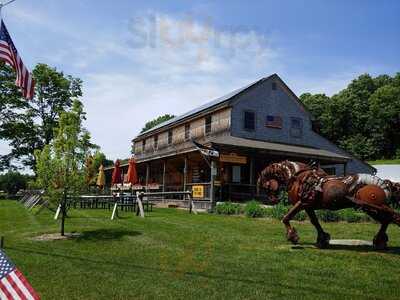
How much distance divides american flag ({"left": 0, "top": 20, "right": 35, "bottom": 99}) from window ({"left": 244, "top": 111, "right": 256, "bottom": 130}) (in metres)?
22.2

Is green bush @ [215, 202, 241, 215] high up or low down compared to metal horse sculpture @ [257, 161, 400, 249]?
down

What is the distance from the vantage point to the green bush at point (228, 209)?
20078mm

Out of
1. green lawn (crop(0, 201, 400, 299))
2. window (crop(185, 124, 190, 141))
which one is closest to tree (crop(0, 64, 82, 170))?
window (crop(185, 124, 190, 141))

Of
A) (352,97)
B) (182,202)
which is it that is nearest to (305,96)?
(352,97)

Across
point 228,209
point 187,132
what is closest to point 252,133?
point 187,132

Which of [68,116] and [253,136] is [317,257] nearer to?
[68,116]

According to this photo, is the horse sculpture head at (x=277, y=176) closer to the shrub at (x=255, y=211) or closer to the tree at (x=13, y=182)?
the shrub at (x=255, y=211)

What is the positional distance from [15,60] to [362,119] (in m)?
64.0

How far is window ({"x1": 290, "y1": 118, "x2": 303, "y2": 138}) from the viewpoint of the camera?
33.1m

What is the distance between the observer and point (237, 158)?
80.4ft

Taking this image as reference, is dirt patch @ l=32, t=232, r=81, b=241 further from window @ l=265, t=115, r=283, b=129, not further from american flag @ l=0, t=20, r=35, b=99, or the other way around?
window @ l=265, t=115, r=283, b=129

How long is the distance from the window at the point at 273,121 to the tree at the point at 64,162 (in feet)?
67.0

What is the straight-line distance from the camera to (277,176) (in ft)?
A: 32.9

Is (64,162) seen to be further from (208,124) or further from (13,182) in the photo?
(13,182)
